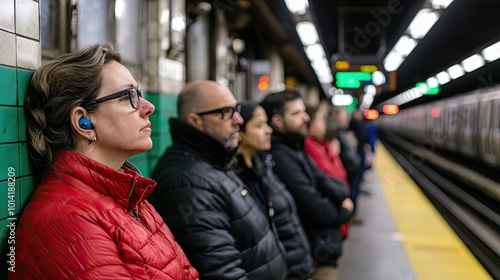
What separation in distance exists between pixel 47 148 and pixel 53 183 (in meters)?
0.14

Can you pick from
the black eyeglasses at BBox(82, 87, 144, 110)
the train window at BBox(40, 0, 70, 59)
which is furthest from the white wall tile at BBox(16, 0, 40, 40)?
the train window at BBox(40, 0, 70, 59)

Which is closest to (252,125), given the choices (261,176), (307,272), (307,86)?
(261,176)

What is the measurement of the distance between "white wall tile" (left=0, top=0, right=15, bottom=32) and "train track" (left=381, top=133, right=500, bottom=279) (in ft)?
17.4

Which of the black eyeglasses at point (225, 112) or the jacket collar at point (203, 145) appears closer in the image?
the jacket collar at point (203, 145)

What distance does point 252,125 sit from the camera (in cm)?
295

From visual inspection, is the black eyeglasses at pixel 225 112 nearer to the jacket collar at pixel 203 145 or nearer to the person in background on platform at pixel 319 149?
Result: the jacket collar at pixel 203 145

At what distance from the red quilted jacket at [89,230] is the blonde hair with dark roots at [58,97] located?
2.6 inches

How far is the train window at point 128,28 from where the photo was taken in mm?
4746

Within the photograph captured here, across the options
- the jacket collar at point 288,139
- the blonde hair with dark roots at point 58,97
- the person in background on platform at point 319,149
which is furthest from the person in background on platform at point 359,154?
the blonde hair with dark roots at point 58,97

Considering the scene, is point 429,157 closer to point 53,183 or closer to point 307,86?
point 307,86

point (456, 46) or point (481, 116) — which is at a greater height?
point (456, 46)

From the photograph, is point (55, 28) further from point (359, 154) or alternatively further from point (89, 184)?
point (359, 154)

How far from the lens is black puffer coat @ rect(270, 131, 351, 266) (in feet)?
11.4

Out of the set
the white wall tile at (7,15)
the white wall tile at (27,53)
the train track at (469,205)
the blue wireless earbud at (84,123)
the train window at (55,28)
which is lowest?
the train track at (469,205)
